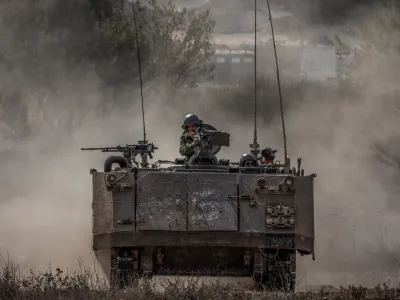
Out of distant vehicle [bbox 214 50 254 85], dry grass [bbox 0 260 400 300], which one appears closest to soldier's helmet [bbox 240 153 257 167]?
dry grass [bbox 0 260 400 300]

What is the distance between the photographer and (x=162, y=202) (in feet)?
61.9

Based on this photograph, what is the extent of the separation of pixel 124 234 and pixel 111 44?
18605mm

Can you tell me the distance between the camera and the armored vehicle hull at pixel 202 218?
1877 cm

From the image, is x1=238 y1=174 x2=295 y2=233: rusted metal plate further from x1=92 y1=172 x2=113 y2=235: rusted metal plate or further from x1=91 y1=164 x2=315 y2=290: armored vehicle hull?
x1=92 y1=172 x2=113 y2=235: rusted metal plate

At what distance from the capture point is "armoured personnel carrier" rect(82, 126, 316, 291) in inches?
739

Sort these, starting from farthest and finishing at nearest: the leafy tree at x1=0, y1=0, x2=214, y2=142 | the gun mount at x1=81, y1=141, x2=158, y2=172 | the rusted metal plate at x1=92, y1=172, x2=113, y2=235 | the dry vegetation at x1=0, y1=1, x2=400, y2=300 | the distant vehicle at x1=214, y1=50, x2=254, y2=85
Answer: the distant vehicle at x1=214, y1=50, x2=254, y2=85
the leafy tree at x1=0, y1=0, x2=214, y2=142
the dry vegetation at x1=0, y1=1, x2=400, y2=300
the gun mount at x1=81, y1=141, x2=158, y2=172
the rusted metal plate at x1=92, y1=172, x2=113, y2=235

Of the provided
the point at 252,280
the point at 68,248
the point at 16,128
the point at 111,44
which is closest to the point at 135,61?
the point at 111,44

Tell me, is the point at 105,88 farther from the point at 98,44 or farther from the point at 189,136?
the point at 189,136

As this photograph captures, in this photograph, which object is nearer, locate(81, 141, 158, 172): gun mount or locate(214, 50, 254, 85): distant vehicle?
locate(81, 141, 158, 172): gun mount

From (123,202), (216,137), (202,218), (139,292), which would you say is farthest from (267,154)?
(139,292)

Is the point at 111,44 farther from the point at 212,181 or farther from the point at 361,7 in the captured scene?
the point at 212,181

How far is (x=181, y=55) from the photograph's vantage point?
36.9m

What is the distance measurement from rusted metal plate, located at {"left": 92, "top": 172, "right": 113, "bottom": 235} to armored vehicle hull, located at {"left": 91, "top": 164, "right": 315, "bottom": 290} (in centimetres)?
1

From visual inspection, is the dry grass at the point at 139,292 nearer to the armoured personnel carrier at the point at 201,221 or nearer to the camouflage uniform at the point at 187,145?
the armoured personnel carrier at the point at 201,221
